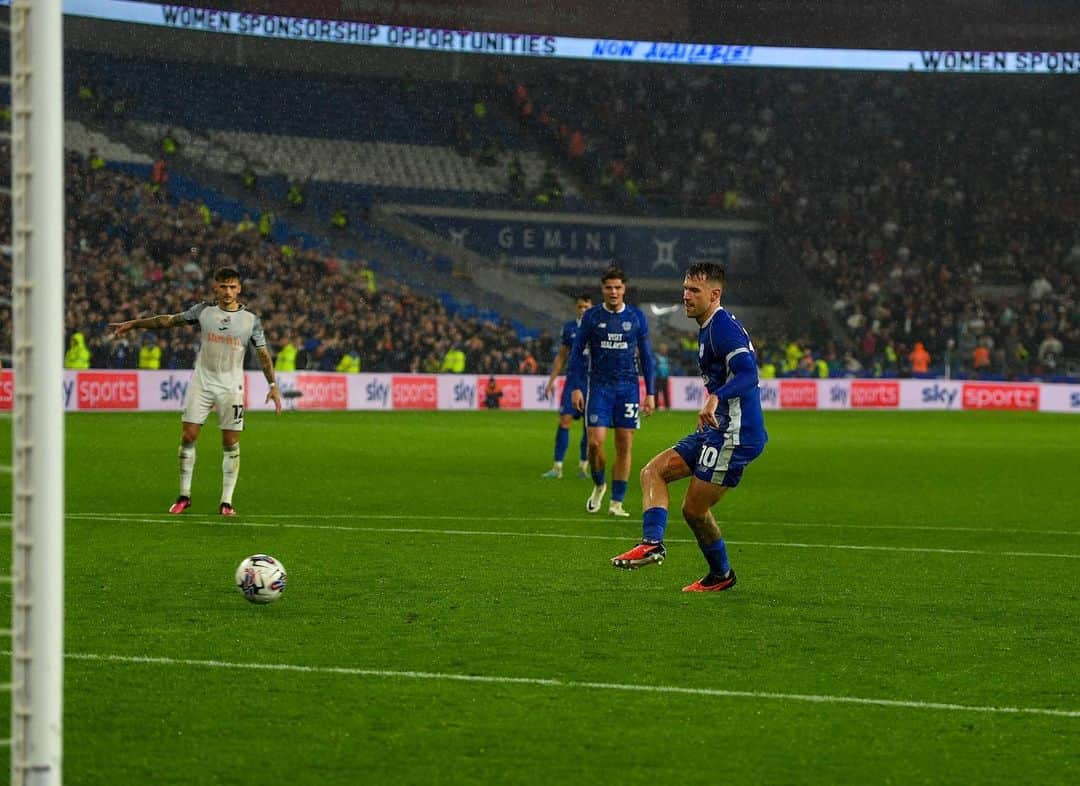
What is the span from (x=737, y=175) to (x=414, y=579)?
145 feet

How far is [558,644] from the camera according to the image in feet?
25.2

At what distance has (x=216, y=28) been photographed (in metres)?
45.8

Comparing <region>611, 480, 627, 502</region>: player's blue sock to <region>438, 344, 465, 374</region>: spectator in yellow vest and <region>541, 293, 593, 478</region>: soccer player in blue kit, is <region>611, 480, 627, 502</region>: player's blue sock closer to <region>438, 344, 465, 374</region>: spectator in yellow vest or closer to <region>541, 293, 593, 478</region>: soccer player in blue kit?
<region>541, 293, 593, 478</region>: soccer player in blue kit

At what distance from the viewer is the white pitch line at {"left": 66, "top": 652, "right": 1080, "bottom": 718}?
21.0 feet

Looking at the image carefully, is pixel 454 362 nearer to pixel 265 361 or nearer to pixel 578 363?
pixel 578 363

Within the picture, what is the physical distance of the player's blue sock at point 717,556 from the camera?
947 cm

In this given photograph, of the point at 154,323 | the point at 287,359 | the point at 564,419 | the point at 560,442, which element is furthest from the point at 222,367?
the point at 287,359

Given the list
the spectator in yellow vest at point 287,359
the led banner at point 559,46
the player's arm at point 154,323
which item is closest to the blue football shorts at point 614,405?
the player's arm at point 154,323

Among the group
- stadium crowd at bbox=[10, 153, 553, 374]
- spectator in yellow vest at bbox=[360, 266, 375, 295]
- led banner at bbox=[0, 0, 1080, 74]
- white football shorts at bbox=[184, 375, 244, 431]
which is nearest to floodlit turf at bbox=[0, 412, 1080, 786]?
white football shorts at bbox=[184, 375, 244, 431]

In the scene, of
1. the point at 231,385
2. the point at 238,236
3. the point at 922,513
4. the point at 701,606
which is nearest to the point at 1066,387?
the point at 238,236

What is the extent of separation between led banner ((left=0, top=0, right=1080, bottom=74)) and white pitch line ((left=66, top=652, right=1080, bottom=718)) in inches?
1575

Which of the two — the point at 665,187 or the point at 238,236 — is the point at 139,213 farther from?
the point at 665,187

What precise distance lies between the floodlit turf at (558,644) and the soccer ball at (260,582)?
0.11m

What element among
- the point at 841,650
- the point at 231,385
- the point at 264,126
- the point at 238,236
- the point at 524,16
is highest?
the point at 524,16
